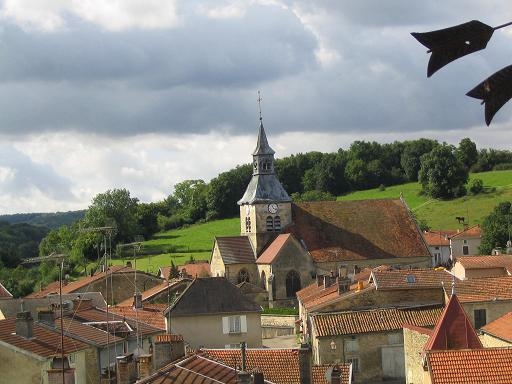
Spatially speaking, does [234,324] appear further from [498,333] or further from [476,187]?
[476,187]

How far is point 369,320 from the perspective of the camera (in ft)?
155

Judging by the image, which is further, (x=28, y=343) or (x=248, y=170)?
(x=248, y=170)

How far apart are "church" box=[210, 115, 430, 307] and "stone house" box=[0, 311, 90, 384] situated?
45.8m

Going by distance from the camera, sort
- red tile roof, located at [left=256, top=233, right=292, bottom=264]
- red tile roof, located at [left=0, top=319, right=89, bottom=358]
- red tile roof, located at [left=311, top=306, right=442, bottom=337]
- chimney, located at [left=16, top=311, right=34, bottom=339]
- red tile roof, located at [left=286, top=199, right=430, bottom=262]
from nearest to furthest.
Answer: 1. red tile roof, located at [left=0, top=319, right=89, bottom=358]
2. chimney, located at [left=16, top=311, right=34, bottom=339]
3. red tile roof, located at [left=311, top=306, right=442, bottom=337]
4. red tile roof, located at [left=256, top=233, right=292, bottom=264]
5. red tile roof, located at [left=286, top=199, right=430, bottom=262]

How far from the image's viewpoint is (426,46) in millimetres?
3363

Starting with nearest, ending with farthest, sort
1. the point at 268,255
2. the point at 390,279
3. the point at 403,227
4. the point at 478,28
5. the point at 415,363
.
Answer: the point at 478,28, the point at 415,363, the point at 390,279, the point at 268,255, the point at 403,227

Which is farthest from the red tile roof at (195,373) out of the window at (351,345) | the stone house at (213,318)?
the window at (351,345)

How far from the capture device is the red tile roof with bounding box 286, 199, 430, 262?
270 feet

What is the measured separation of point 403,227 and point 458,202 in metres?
42.2

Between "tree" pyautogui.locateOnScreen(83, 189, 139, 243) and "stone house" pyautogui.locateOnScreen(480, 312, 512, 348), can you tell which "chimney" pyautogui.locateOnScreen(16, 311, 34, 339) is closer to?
"stone house" pyautogui.locateOnScreen(480, 312, 512, 348)

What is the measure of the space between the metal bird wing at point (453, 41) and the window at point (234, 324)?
43.3 meters

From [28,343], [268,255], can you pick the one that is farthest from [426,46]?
[268,255]

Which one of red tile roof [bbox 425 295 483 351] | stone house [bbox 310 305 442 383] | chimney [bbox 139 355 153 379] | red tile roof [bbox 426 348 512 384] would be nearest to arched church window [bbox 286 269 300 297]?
stone house [bbox 310 305 442 383]

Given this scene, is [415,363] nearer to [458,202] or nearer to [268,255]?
[268,255]
